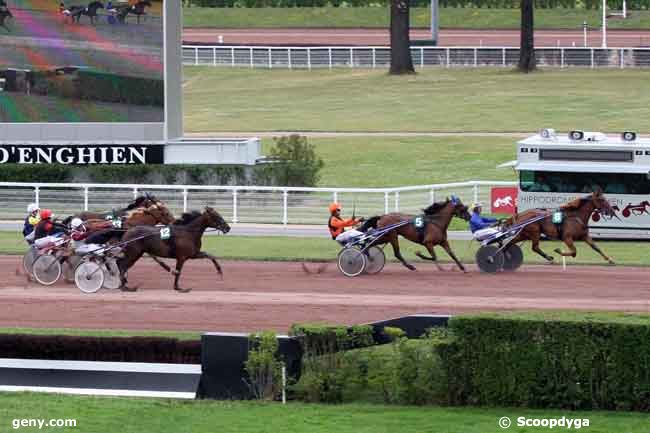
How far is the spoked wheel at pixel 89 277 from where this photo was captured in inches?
757

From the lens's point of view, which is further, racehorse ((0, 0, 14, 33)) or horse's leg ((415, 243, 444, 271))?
racehorse ((0, 0, 14, 33))

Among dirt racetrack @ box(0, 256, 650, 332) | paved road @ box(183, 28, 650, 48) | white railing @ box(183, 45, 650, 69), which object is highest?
paved road @ box(183, 28, 650, 48)

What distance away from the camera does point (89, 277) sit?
19250 millimetres

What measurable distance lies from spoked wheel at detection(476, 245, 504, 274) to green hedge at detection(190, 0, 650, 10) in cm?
4092

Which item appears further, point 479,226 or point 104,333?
point 479,226

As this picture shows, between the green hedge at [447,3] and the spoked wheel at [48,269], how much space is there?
4365cm

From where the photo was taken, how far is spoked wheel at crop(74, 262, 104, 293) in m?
19.2

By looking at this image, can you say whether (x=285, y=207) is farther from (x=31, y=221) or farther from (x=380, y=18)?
(x=380, y=18)

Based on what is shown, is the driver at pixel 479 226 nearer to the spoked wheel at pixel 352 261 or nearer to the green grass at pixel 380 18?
the spoked wheel at pixel 352 261

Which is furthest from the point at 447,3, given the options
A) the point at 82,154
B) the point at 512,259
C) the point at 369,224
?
the point at 369,224

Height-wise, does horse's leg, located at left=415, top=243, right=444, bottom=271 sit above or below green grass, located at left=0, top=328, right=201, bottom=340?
above

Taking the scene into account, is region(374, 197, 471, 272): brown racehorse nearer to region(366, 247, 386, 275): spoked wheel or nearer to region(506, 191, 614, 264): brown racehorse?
region(366, 247, 386, 275): spoked wheel

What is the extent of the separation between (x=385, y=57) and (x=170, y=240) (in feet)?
111

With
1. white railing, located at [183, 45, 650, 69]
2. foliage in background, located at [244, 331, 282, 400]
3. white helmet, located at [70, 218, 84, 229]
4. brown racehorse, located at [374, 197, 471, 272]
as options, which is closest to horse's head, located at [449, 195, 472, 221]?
brown racehorse, located at [374, 197, 471, 272]
